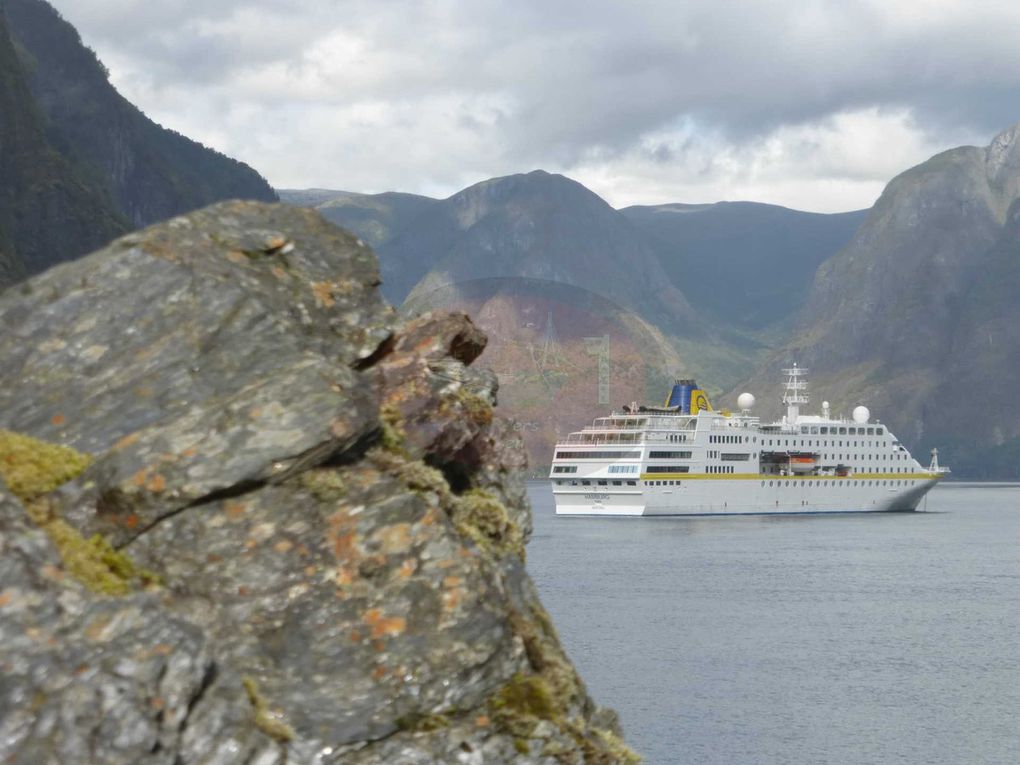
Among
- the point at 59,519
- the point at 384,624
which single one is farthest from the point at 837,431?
the point at 59,519

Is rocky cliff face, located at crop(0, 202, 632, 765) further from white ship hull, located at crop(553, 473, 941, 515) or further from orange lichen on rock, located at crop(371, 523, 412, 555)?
white ship hull, located at crop(553, 473, 941, 515)

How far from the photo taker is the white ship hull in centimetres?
14412

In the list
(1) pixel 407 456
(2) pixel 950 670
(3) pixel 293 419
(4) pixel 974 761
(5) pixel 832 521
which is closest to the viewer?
(3) pixel 293 419

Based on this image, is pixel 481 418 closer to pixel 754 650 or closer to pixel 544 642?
pixel 544 642

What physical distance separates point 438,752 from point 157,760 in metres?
2.15

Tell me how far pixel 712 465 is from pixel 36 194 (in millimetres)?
84022

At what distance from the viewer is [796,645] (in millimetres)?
55281

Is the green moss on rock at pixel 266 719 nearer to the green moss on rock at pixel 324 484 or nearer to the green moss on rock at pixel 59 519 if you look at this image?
the green moss on rock at pixel 59 519

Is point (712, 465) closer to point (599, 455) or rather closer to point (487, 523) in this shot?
point (599, 455)

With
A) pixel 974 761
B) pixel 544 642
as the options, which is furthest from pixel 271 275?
pixel 974 761

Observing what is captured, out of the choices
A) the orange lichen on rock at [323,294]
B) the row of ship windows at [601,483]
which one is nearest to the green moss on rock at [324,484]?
the orange lichen on rock at [323,294]

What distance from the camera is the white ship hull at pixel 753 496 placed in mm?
144125

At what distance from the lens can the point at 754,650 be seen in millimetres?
53906

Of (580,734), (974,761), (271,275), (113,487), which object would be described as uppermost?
(271,275)
